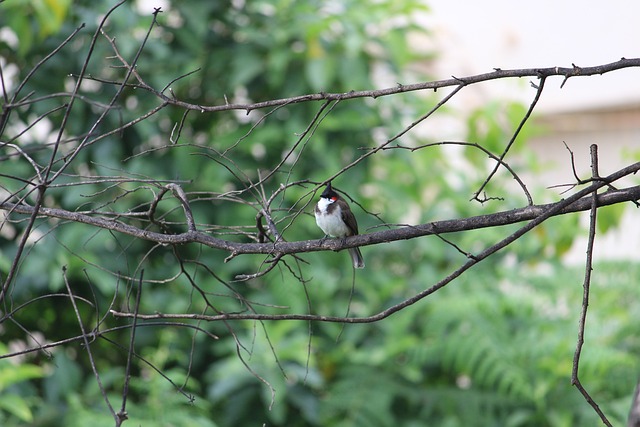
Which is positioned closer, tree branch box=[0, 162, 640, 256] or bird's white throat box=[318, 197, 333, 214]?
tree branch box=[0, 162, 640, 256]

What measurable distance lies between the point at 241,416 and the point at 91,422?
2.69 feet

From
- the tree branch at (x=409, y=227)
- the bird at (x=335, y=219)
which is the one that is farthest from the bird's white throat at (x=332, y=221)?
the tree branch at (x=409, y=227)

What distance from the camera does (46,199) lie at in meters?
4.30

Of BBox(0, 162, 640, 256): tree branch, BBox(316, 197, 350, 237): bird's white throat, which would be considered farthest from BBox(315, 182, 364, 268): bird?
BBox(0, 162, 640, 256): tree branch

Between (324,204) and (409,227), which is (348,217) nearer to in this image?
(324,204)

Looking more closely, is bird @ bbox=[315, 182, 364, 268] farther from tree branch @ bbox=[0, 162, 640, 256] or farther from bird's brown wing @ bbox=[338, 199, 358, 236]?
tree branch @ bbox=[0, 162, 640, 256]

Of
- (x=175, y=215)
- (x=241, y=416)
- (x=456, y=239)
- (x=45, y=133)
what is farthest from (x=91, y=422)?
(x=456, y=239)

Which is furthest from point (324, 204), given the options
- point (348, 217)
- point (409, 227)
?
point (409, 227)

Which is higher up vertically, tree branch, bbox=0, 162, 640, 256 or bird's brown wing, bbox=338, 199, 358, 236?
tree branch, bbox=0, 162, 640, 256

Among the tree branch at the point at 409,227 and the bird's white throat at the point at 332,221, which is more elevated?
the tree branch at the point at 409,227

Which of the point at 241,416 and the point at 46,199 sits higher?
the point at 46,199

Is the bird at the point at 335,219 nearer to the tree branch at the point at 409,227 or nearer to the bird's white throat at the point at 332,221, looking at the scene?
the bird's white throat at the point at 332,221

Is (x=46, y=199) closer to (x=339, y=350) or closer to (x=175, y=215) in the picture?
(x=175, y=215)

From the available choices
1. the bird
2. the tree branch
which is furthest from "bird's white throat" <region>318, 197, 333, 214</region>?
the tree branch
